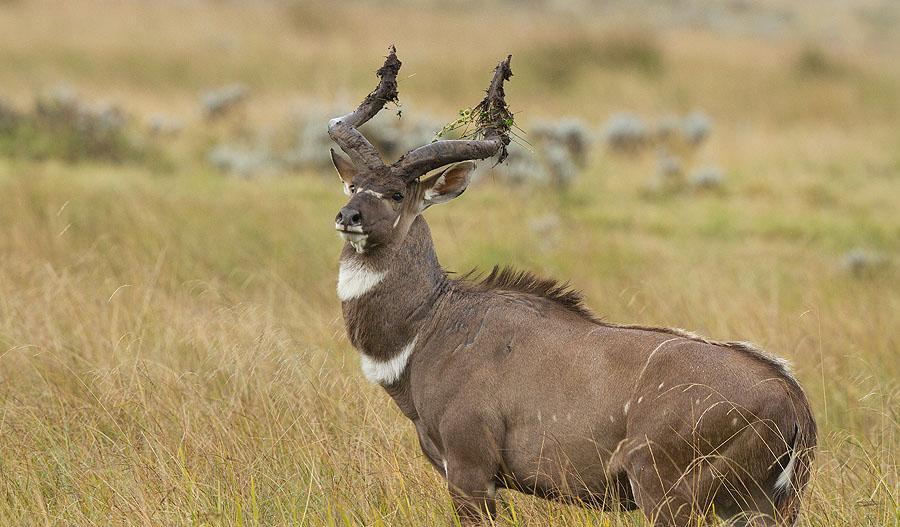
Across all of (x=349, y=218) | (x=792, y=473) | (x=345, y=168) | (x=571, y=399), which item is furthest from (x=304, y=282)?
(x=792, y=473)

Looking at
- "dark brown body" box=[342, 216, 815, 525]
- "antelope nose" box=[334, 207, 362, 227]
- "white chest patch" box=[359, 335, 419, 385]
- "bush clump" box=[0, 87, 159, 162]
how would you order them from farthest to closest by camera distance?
1. "bush clump" box=[0, 87, 159, 162]
2. "white chest patch" box=[359, 335, 419, 385]
3. "antelope nose" box=[334, 207, 362, 227]
4. "dark brown body" box=[342, 216, 815, 525]

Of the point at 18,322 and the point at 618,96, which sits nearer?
the point at 18,322

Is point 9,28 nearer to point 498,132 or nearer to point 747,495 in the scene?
point 498,132

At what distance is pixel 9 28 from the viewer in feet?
84.0

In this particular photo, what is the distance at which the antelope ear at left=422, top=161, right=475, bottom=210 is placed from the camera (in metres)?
5.66

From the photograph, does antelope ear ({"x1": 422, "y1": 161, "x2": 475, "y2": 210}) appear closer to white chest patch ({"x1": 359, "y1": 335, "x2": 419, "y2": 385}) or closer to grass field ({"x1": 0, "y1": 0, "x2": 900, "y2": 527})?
white chest patch ({"x1": 359, "y1": 335, "x2": 419, "y2": 385})

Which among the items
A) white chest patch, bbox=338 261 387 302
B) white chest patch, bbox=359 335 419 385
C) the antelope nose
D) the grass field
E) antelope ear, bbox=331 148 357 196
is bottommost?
the grass field

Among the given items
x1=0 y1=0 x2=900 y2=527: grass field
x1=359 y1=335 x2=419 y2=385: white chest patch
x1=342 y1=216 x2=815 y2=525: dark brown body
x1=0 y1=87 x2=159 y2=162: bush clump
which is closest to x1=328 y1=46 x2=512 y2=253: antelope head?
x1=342 y1=216 x2=815 y2=525: dark brown body

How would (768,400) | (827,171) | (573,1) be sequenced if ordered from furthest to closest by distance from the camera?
(573,1), (827,171), (768,400)

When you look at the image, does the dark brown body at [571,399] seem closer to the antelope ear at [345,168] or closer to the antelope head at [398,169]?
the antelope head at [398,169]

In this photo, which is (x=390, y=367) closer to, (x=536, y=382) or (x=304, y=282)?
(x=536, y=382)

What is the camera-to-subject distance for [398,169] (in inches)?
218

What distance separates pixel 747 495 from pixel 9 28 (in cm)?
2427

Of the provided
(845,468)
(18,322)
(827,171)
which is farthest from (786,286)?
(827,171)
